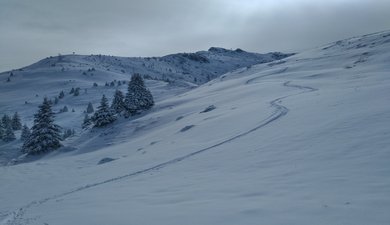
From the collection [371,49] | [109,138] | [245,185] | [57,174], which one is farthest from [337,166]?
[371,49]

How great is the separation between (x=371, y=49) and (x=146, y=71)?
107764 millimetres

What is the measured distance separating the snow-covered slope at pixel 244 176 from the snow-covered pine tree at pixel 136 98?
65.7 ft

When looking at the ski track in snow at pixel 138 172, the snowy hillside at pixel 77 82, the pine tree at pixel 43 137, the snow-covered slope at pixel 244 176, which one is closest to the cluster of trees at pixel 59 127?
the pine tree at pixel 43 137

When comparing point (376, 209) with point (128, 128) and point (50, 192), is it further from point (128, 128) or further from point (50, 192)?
point (128, 128)

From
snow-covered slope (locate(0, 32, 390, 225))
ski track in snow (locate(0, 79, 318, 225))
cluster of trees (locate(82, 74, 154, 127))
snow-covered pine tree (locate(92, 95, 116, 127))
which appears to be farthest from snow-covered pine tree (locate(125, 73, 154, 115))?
ski track in snow (locate(0, 79, 318, 225))

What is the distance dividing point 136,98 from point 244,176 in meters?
41.2

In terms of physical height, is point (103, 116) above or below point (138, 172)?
above

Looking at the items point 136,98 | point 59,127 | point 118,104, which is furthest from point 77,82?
point 59,127

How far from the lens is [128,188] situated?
1727 cm

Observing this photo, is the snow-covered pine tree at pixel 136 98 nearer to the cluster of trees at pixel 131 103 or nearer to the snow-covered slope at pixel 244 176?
the cluster of trees at pixel 131 103

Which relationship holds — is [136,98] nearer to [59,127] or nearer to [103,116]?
[103,116]

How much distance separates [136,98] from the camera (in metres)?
54.4

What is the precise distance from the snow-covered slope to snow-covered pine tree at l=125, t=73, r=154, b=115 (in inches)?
788

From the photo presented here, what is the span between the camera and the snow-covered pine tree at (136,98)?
54000 millimetres
